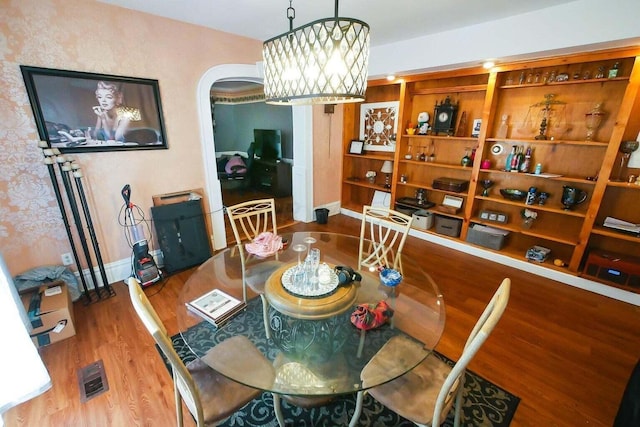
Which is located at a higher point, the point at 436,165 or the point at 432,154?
the point at 432,154

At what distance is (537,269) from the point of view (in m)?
3.00

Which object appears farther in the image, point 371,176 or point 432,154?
point 371,176

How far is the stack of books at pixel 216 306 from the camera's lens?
1489mm

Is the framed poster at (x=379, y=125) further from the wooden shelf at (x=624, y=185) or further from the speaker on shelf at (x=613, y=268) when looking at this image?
the speaker on shelf at (x=613, y=268)

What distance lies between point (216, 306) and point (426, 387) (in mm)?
1150

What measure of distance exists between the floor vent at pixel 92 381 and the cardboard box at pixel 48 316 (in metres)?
0.44

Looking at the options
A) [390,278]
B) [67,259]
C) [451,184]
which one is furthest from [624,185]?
[67,259]

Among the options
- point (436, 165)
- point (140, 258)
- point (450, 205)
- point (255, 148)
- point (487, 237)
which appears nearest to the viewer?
point (140, 258)

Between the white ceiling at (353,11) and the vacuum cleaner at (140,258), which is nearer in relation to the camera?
the white ceiling at (353,11)

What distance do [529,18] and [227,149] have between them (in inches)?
265

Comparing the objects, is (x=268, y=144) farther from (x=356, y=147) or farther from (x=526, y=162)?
(x=526, y=162)

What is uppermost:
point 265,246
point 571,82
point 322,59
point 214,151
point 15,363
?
point 571,82

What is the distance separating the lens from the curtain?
1.57 meters

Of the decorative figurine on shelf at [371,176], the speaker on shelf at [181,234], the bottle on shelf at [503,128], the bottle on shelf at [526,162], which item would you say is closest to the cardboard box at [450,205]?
the bottle on shelf at [526,162]
